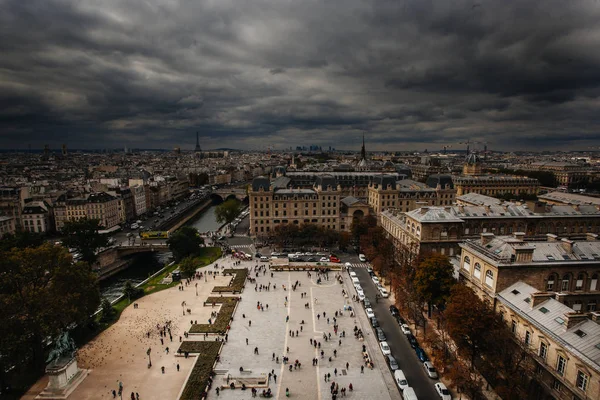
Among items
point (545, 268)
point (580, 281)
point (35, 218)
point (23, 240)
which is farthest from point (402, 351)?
point (35, 218)

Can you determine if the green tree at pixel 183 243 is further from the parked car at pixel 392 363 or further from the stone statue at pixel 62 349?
the parked car at pixel 392 363

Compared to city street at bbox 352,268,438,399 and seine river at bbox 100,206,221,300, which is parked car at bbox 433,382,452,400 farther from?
seine river at bbox 100,206,221,300

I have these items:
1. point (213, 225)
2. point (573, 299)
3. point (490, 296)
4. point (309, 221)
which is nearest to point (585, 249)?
point (573, 299)

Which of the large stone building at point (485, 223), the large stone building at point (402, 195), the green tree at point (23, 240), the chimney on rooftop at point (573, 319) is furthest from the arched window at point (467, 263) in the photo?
the green tree at point (23, 240)

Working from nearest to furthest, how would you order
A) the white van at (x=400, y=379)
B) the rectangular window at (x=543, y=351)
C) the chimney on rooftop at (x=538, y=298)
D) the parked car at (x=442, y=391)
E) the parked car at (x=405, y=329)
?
the rectangular window at (x=543, y=351)
the chimney on rooftop at (x=538, y=298)
the parked car at (x=442, y=391)
the white van at (x=400, y=379)
the parked car at (x=405, y=329)

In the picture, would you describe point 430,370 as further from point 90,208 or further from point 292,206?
point 90,208

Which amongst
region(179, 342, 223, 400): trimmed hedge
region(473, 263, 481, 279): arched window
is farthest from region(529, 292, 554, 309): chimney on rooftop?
region(179, 342, 223, 400): trimmed hedge

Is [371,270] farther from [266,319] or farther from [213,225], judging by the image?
[213,225]
